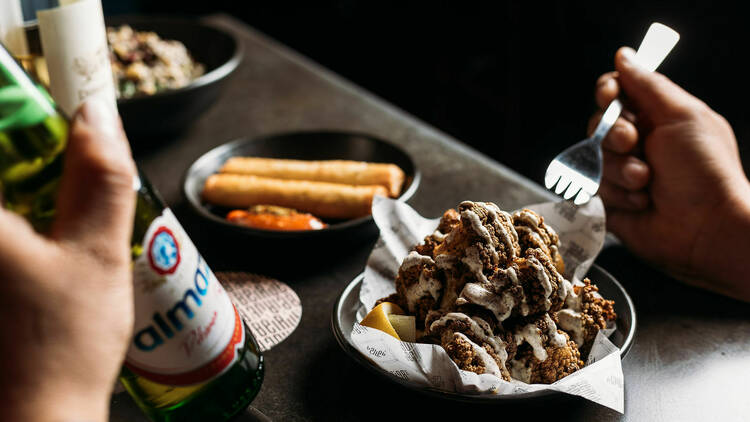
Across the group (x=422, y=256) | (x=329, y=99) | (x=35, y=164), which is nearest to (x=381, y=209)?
(x=422, y=256)

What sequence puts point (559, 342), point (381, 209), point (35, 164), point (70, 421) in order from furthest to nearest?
point (381, 209) → point (559, 342) → point (35, 164) → point (70, 421)

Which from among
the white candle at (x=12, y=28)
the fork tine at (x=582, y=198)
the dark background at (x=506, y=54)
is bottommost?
the dark background at (x=506, y=54)

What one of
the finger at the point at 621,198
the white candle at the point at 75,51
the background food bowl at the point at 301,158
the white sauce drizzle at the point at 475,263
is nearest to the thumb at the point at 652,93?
the finger at the point at 621,198

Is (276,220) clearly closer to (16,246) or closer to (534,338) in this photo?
(534,338)

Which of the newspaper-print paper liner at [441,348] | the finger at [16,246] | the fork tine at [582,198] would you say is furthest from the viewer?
the fork tine at [582,198]

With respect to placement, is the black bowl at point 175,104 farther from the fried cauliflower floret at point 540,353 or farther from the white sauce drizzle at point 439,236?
the fried cauliflower floret at point 540,353

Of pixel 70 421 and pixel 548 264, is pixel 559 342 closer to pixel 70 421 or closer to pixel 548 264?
pixel 548 264
